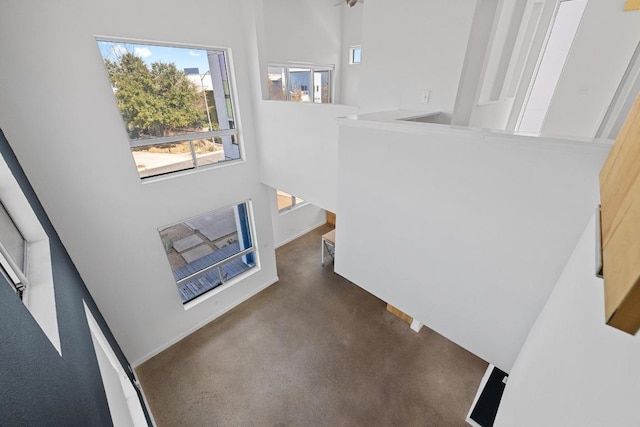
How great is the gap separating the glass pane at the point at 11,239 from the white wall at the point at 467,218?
2124 millimetres

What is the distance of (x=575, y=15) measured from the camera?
10.8ft

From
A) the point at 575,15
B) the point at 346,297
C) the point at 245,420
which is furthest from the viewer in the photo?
the point at 346,297

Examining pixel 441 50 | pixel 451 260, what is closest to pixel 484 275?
pixel 451 260

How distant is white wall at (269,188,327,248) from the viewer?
233 inches

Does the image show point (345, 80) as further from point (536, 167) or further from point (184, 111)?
point (536, 167)

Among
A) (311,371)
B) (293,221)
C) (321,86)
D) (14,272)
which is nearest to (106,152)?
(14,272)

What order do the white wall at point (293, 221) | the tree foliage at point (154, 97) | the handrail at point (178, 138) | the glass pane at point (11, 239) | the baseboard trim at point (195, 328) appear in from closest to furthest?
the glass pane at point (11, 239) < the tree foliage at point (154, 97) < the handrail at point (178, 138) < the baseboard trim at point (195, 328) < the white wall at point (293, 221)

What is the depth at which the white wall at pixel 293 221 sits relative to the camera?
5922 millimetres

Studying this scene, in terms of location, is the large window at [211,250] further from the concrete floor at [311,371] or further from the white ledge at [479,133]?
the white ledge at [479,133]

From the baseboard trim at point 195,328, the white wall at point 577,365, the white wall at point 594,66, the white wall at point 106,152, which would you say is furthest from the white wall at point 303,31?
the white wall at point 577,365

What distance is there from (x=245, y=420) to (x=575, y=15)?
6.53m

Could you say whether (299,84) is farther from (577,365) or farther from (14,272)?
(577,365)

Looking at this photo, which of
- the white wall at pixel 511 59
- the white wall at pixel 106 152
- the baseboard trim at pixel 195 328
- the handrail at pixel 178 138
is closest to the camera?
the white wall at pixel 106 152

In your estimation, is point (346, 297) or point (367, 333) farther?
point (346, 297)
